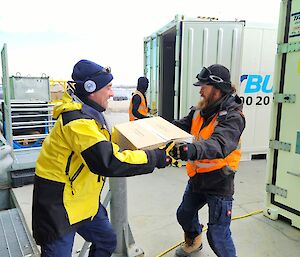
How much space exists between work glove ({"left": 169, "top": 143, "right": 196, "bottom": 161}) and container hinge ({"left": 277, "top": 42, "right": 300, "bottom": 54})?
1.86 m

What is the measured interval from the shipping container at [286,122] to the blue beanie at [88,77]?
2.10 metres

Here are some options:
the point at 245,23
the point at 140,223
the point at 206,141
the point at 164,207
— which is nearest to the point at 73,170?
the point at 206,141

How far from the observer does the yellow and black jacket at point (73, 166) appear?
1.53 metres

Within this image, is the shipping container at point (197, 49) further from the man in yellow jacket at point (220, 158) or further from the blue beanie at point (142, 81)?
the man in yellow jacket at point (220, 158)

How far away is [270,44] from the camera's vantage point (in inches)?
209

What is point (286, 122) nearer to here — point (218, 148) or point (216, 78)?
point (216, 78)

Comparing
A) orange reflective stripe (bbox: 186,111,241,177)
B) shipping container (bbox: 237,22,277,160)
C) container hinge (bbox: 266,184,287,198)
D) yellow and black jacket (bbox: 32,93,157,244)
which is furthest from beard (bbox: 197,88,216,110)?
shipping container (bbox: 237,22,277,160)

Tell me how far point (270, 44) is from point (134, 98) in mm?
2798

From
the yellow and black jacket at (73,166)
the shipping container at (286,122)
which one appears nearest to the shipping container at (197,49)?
the shipping container at (286,122)

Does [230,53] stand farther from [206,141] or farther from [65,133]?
[65,133]

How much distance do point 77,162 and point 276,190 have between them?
8.07 ft

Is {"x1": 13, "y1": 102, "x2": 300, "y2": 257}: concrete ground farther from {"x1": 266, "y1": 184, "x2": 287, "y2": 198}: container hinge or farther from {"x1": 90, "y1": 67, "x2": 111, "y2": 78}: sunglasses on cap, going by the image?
{"x1": 90, "y1": 67, "x2": 111, "y2": 78}: sunglasses on cap

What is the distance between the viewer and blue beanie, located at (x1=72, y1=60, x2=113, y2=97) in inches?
67.0

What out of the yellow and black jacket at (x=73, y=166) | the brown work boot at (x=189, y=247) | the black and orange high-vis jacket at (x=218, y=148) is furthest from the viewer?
the brown work boot at (x=189, y=247)
